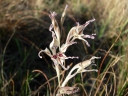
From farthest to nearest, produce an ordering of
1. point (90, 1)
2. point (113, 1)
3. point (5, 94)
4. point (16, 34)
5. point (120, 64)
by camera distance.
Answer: point (90, 1)
point (113, 1)
point (16, 34)
point (120, 64)
point (5, 94)

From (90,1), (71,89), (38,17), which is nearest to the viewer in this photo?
(71,89)

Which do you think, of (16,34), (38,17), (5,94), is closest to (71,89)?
(5,94)

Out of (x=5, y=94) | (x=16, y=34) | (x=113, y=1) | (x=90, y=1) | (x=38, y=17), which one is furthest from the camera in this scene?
(x=90, y=1)

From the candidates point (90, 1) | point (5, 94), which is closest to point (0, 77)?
point (5, 94)

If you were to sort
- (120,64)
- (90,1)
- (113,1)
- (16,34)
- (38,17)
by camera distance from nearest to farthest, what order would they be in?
1. (120,64)
2. (16,34)
3. (38,17)
4. (113,1)
5. (90,1)

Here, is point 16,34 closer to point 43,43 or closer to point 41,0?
point 43,43

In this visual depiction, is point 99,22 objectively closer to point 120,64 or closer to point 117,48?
point 117,48

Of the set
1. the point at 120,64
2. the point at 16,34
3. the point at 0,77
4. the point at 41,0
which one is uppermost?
the point at 41,0

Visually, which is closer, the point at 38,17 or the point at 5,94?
the point at 5,94

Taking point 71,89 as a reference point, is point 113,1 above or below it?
above
